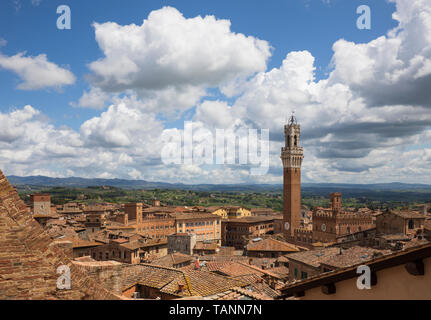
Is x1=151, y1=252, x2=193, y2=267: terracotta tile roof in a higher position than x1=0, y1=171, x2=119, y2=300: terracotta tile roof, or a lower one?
lower

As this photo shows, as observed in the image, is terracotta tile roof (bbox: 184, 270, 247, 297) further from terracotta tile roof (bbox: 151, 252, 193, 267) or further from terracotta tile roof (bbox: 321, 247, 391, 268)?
terracotta tile roof (bbox: 151, 252, 193, 267)

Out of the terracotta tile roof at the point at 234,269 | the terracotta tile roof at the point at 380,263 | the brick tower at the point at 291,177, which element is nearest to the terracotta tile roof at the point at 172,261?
the terracotta tile roof at the point at 234,269

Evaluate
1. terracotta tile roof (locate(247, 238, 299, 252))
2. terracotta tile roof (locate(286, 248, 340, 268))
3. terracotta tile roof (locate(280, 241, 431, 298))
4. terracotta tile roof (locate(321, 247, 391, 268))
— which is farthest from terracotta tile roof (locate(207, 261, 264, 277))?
terracotta tile roof (locate(247, 238, 299, 252))

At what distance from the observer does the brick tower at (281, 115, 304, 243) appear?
257 feet

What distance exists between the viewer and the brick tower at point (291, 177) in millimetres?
78250

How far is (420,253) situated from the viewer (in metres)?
5.09

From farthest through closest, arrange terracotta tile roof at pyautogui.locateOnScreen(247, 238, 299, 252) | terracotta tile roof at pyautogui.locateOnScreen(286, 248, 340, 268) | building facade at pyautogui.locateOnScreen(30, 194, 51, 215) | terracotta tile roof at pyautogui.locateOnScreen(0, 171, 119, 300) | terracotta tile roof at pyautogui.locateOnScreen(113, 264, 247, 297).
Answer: building facade at pyautogui.locateOnScreen(30, 194, 51, 215), terracotta tile roof at pyautogui.locateOnScreen(247, 238, 299, 252), terracotta tile roof at pyautogui.locateOnScreen(286, 248, 340, 268), terracotta tile roof at pyautogui.locateOnScreen(113, 264, 247, 297), terracotta tile roof at pyautogui.locateOnScreen(0, 171, 119, 300)

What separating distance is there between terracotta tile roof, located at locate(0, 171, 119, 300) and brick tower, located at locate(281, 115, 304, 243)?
7425cm

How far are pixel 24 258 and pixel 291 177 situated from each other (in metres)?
79.8

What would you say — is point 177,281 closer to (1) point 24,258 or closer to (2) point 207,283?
(2) point 207,283
